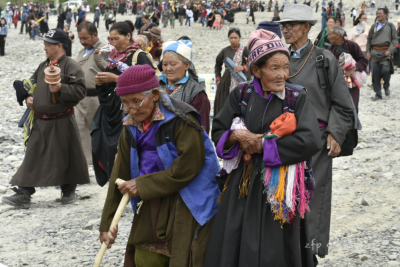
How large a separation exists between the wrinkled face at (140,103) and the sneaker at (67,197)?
3.26 m

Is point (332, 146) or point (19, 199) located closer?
point (332, 146)

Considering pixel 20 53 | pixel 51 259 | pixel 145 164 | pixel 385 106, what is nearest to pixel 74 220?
pixel 51 259

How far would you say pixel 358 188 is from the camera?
642cm

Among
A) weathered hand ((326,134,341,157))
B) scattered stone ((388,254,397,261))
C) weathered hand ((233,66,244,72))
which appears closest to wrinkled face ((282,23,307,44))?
weathered hand ((326,134,341,157))

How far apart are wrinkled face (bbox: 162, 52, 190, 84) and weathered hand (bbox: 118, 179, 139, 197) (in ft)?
5.27

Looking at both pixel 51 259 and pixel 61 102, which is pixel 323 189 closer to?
pixel 51 259

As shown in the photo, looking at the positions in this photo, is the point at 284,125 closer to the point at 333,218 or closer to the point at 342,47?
the point at 333,218

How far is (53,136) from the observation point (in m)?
5.60

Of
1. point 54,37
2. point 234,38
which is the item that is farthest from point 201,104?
point 234,38

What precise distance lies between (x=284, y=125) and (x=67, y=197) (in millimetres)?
3910

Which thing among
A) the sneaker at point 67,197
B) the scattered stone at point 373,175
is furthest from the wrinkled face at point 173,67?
the scattered stone at point 373,175

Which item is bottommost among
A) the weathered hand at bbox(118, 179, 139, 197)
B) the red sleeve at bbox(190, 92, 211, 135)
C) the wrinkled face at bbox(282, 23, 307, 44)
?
the weathered hand at bbox(118, 179, 139, 197)

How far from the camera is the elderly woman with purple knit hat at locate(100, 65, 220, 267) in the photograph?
2.90 meters

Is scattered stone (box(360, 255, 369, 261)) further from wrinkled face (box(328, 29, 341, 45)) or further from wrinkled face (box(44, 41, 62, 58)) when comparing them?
wrinkled face (box(44, 41, 62, 58))
